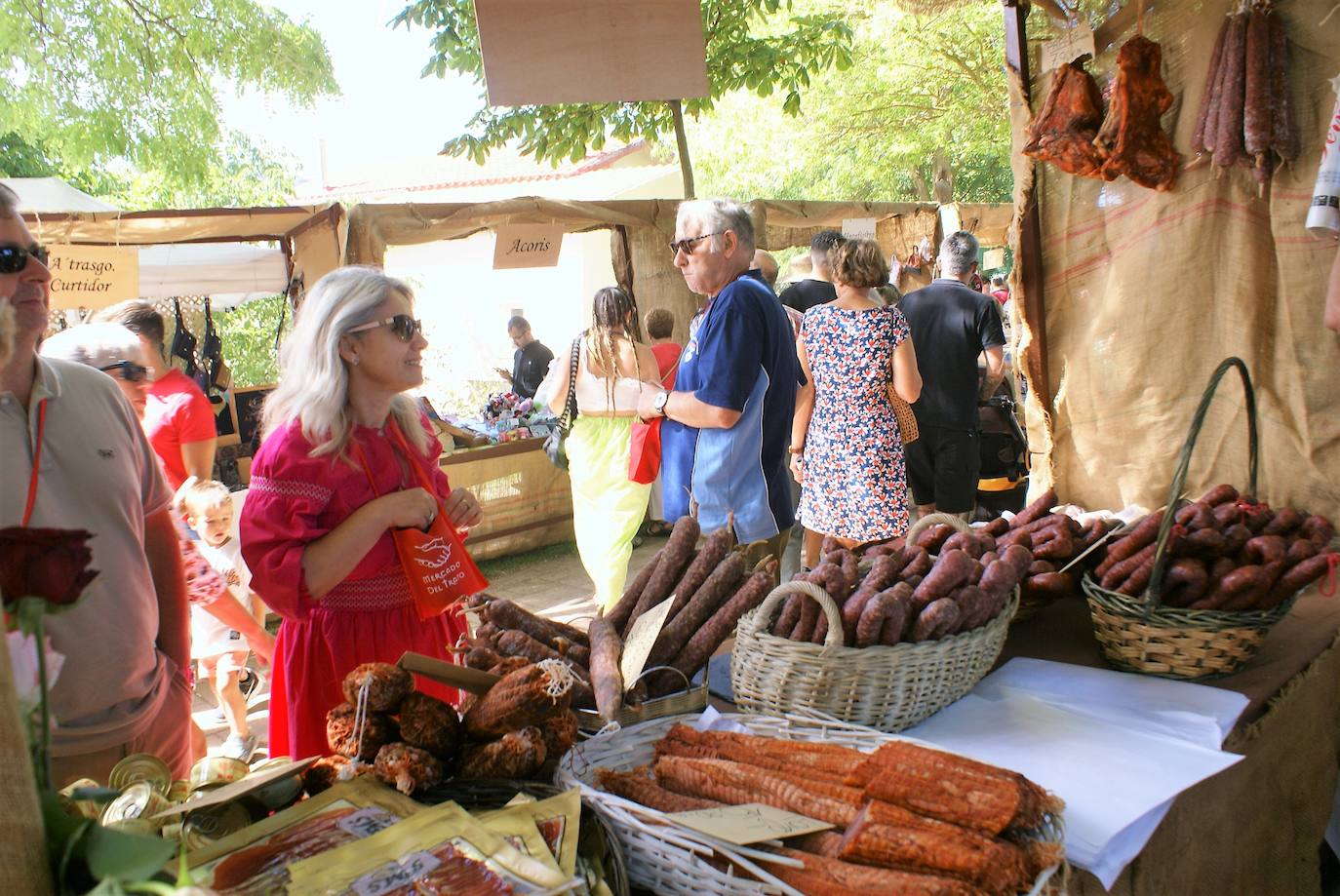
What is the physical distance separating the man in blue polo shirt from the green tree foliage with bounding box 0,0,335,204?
860 centimetres

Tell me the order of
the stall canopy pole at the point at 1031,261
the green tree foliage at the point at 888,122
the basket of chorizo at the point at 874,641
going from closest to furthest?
the basket of chorizo at the point at 874,641, the stall canopy pole at the point at 1031,261, the green tree foliage at the point at 888,122

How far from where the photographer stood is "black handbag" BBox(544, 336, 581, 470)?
203 inches

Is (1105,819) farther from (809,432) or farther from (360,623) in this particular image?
(809,432)

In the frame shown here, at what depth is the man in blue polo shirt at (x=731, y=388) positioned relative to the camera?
3.49m

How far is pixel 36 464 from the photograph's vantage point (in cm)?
188

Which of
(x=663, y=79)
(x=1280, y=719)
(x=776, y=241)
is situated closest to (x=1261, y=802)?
(x=1280, y=719)

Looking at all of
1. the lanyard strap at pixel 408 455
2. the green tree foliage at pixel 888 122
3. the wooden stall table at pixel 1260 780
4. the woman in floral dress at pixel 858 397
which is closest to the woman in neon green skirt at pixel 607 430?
the woman in floral dress at pixel 858 397

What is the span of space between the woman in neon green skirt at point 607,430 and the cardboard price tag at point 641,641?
3.02 metres

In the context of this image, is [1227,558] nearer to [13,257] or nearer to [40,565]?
[40,565]

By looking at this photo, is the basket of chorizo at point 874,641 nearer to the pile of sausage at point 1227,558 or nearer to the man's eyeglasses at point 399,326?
the pile of sausage at point 1227,558

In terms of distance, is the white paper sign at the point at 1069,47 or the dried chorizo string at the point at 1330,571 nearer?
the dried chorizo string at the point at 1330,571

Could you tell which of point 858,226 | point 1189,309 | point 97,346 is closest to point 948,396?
point 1189,309

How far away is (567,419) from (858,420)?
173 centimetres

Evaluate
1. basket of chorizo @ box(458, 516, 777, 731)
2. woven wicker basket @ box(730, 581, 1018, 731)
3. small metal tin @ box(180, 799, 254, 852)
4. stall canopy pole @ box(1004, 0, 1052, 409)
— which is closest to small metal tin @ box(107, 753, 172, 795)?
small metal tin @ box(180, 799, 254, 852)
